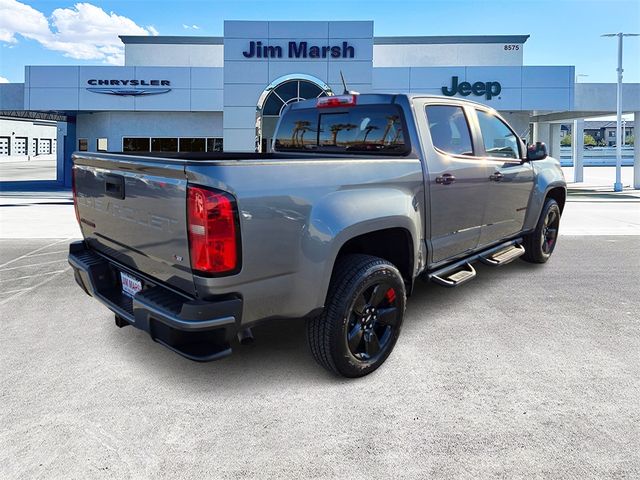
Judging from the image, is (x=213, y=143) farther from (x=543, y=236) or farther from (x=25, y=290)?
(x=543, y=236)

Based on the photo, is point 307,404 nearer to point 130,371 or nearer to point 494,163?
point 130,371

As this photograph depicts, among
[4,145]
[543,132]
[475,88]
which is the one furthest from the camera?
[4,145]

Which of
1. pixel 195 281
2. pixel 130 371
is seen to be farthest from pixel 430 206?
pixel 130 371

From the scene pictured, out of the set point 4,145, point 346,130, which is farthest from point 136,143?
point 4,145

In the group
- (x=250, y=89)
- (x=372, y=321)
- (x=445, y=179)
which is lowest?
(x=372, y=321)

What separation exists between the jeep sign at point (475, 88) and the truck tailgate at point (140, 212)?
22841 millimetres

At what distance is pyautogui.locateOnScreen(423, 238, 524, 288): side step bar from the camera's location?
4.60 metres

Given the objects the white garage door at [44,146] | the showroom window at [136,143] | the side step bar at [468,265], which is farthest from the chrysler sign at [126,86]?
the white garage door at [44,146]

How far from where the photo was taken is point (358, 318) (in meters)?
3.68

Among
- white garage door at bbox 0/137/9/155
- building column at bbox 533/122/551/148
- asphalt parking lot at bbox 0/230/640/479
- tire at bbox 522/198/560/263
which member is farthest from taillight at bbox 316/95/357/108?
white garage door at bbox 0/137/9/155

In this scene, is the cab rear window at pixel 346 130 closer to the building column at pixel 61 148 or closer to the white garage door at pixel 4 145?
the building column at pixel 61 148

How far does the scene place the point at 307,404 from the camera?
3324mm

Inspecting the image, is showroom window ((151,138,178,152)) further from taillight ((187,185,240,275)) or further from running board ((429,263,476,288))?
taillight ((187,185,240,275))

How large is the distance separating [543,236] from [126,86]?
2290cm
